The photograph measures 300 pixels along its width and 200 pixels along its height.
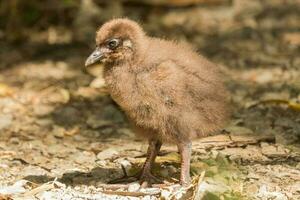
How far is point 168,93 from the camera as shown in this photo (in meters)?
5.22

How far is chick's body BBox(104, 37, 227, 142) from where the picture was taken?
5.23m

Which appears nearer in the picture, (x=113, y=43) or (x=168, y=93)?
(x=168, y=93)

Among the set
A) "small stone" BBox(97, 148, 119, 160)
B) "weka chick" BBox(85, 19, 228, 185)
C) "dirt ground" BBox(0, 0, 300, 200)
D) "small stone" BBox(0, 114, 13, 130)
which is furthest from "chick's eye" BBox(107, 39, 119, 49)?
"small stone" BBox(0, 114, 13, 130)

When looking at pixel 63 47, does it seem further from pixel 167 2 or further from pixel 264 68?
pixel 264 68

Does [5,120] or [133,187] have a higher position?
[5,120]

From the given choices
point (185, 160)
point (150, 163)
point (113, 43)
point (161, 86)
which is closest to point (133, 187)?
point (150, 163)

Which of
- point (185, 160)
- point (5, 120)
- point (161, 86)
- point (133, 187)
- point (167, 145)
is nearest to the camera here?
point (161, 86)

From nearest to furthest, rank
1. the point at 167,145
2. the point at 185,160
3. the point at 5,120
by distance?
the point at 185,160, the point at 167,145, the point at 5,120

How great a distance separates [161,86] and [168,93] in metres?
0.07

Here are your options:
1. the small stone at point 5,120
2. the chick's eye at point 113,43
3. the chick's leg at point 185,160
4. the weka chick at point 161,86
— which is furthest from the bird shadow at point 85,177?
the small stone at point 5,120

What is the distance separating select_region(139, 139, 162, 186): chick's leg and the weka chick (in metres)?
0.11

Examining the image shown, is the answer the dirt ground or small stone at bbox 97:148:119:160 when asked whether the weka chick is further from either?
small stone at bbox 97:148:119:160

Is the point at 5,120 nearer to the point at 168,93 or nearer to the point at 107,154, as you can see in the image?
the point at 107,154

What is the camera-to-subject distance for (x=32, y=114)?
24.0ft
